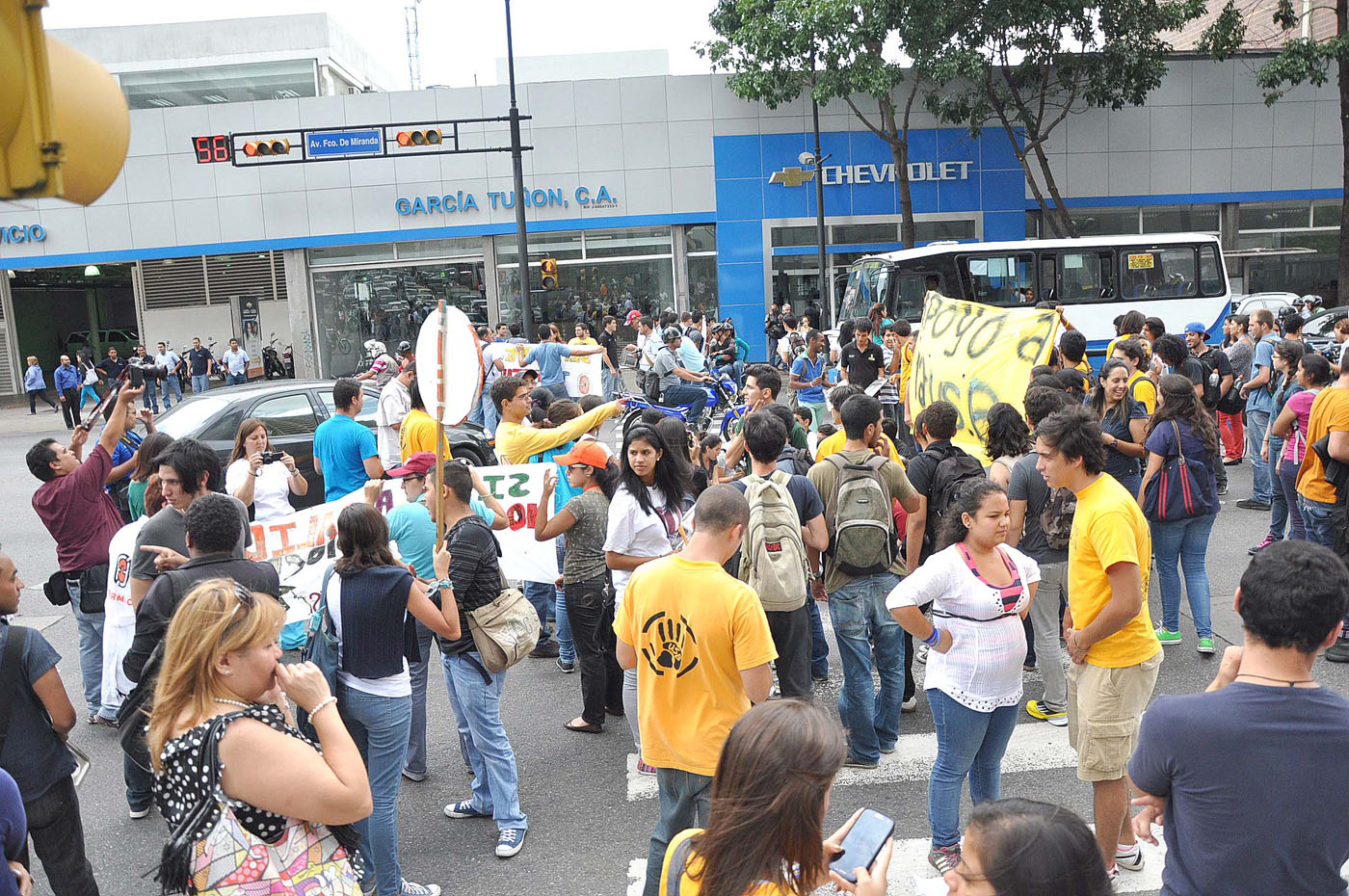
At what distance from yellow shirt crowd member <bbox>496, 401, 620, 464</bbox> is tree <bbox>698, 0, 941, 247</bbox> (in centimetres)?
1800

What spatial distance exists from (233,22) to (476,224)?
9687 mm

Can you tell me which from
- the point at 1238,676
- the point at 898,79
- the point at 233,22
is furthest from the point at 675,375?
the point at 233,22

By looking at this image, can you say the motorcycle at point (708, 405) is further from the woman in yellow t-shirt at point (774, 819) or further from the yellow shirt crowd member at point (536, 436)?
the woman in yellow t-shirt at point (774, 819)

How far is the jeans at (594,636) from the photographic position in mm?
6031

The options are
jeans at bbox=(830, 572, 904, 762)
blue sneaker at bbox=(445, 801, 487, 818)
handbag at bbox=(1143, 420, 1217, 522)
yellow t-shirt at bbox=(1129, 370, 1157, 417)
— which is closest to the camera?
blue sneaker at bbox=(445, 801, 487, 818)

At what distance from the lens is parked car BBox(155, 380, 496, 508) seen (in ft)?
36.6

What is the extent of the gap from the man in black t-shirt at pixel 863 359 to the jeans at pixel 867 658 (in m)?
7.05

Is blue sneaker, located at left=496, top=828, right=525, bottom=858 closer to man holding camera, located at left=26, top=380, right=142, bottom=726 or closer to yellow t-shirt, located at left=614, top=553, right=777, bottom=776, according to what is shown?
yellow t-shirt, located at left=614, top=553, right=777, bottom=776

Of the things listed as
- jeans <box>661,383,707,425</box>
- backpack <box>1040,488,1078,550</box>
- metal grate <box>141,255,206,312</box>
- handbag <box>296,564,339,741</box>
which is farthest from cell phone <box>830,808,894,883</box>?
metal grate <box>141,255,206,312</box>

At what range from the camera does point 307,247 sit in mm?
28625

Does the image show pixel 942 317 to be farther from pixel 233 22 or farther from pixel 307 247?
pixel 233 22

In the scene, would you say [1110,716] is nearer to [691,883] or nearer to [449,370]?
[691,883]

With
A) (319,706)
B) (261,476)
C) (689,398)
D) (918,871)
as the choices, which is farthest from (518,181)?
(319,706)

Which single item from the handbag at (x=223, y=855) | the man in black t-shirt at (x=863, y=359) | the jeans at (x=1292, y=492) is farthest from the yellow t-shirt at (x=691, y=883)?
the man in black t-shirt at (x=863, y=359)
